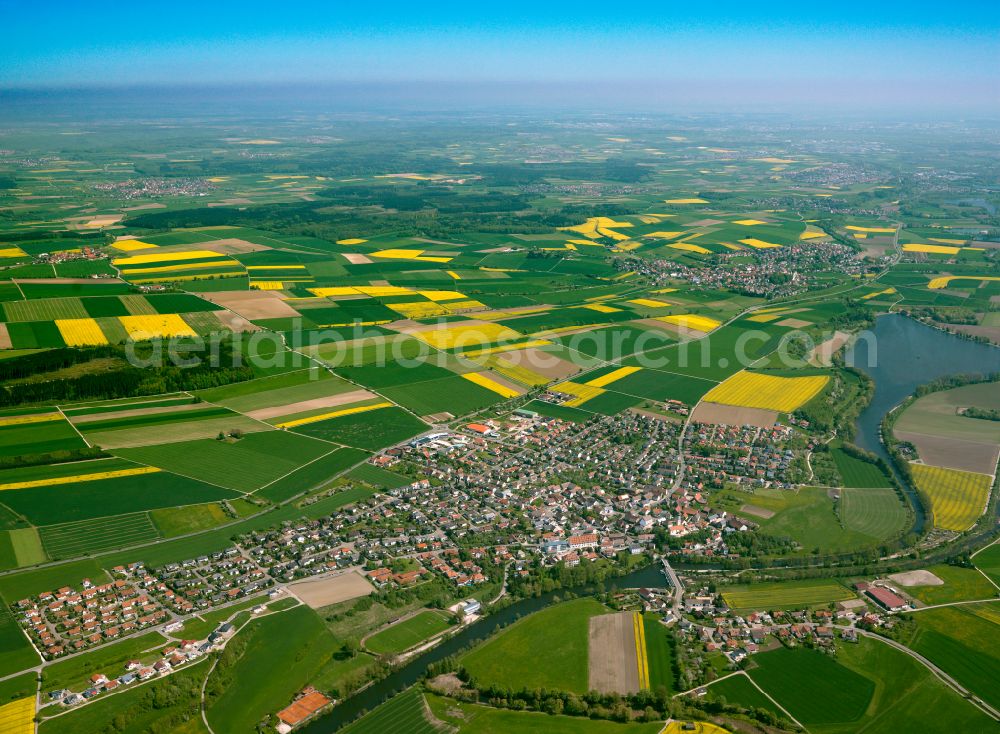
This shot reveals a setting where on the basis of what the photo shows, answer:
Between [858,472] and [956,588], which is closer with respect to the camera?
[956,588]

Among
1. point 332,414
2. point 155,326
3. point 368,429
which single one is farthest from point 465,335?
point 155,326

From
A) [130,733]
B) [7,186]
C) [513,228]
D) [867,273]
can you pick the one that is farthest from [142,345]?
[7,186]

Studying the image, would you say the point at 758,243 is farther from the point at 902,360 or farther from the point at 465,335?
the point at 465,335

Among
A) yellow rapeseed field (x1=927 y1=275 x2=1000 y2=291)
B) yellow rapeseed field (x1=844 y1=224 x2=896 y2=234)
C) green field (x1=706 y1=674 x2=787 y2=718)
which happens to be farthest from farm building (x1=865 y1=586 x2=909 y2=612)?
yellow rapeseed field (x1=844 y1=224 x2=896 y2=234)

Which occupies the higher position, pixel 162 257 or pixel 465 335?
pixel 162 257

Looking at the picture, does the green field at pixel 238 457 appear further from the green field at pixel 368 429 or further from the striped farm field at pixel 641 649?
the striped farm field at pixel 641 649

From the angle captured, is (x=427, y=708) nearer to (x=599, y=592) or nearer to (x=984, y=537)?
(x=599, y=592)
